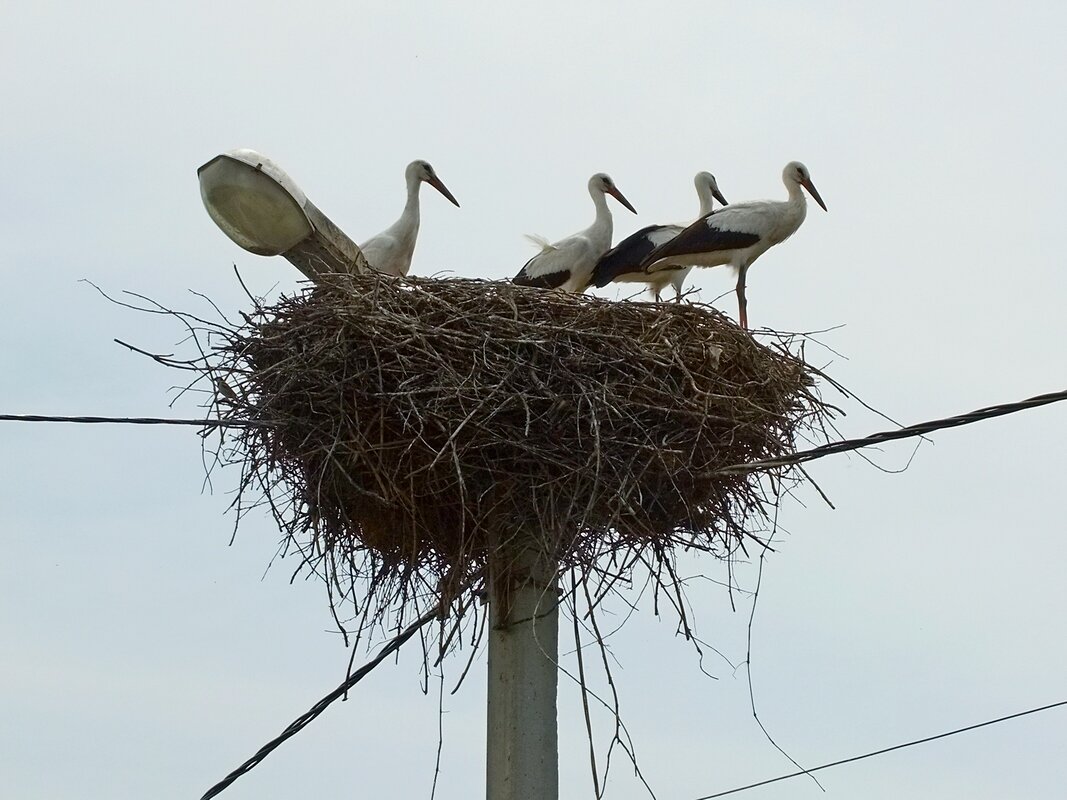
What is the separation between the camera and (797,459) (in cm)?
524

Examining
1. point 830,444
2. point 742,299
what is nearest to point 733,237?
point 742,299

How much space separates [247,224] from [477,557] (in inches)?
51.1

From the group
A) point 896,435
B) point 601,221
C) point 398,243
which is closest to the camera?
point 896,435

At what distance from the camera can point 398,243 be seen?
28.6ft

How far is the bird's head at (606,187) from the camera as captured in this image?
9664 millimetres

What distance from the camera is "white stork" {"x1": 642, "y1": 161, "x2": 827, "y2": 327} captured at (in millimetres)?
8711

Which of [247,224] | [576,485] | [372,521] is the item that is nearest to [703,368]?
[576,485]

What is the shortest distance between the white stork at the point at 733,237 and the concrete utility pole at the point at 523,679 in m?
3.59

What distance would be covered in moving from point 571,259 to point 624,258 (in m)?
0.27

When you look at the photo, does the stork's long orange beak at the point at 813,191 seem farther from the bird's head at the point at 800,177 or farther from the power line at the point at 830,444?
the power line at the point at 830,444

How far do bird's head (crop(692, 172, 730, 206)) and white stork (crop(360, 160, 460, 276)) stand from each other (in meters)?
1.62

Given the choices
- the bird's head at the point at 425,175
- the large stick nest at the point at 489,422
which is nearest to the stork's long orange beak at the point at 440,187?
the bird's head at the point at 425,175

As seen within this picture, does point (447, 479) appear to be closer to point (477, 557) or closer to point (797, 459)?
point (477, 557)

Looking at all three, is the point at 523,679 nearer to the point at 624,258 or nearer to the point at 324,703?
the point at 324,703
